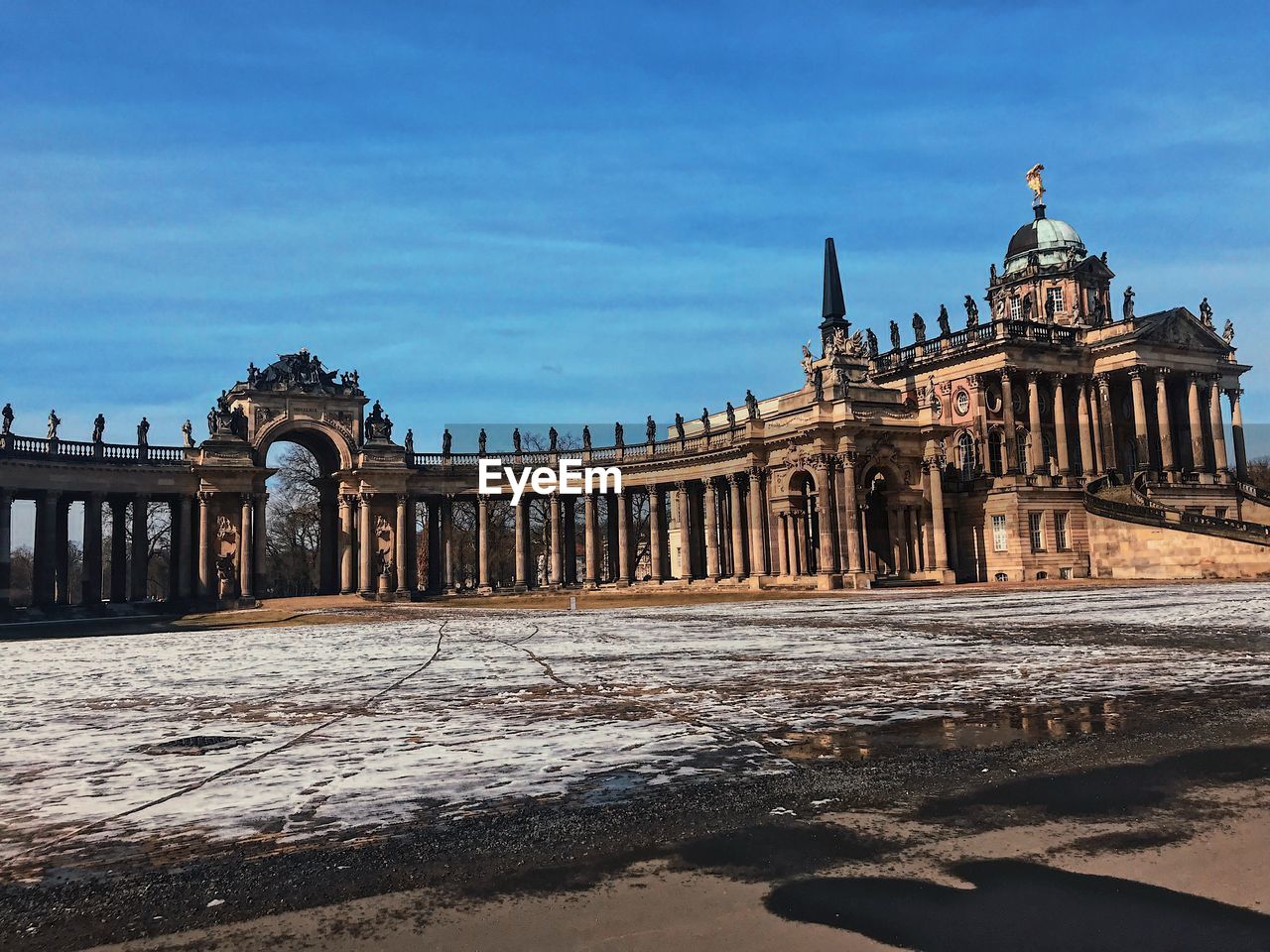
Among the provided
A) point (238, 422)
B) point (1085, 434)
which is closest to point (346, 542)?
point (238, 422)

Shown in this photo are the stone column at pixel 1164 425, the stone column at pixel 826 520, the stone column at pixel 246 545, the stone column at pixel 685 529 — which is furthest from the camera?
the stone column at pixel 685 529

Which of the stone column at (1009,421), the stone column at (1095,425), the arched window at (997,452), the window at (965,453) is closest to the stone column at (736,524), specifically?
the window at (965,453)

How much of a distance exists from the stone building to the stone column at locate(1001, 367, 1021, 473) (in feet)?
0.47

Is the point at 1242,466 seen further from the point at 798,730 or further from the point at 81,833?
the point at 81,833

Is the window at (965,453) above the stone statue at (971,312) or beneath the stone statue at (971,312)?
beneath

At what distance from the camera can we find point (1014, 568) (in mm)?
63906

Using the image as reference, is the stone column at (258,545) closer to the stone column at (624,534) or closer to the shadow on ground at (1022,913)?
the stone column at (624,534)

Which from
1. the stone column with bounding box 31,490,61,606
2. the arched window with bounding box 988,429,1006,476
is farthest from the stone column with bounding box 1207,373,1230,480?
the stone column with bounding box 31,490,61,606

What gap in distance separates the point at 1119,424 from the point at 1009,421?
1199cm

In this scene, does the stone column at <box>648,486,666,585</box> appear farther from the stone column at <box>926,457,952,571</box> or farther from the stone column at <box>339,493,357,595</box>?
the stone column at <box>339,493,357,595</box>

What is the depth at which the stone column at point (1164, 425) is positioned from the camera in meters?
69.6

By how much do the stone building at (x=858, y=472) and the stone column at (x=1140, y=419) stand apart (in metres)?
0.20

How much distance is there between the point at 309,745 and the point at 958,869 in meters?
6.50

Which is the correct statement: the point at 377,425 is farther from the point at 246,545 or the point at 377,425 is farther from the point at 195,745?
the point at 195,745
